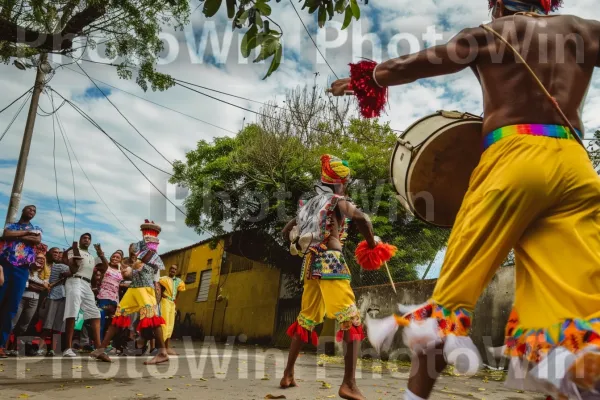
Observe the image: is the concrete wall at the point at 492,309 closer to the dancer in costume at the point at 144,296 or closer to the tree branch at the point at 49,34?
the dancer in costume at the point at 144,296

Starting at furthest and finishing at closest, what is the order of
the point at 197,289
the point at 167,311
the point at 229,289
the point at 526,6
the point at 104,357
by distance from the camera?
the point at 197,289
the point at 229,289
the point at 167,311
the point at 104,357
the point at 526,6

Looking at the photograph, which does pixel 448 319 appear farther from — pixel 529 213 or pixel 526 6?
pixel 526 6

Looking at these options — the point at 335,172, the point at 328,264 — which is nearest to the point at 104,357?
the point at 328,264

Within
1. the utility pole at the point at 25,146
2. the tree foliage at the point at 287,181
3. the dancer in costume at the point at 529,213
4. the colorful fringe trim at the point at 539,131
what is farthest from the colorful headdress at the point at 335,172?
the utility pole at the point at 25,146

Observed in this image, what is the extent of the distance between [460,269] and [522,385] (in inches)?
17.8

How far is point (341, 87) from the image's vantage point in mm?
2500

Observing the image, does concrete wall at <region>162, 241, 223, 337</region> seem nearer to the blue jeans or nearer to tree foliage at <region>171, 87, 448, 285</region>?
tree foliage at <region>171, 87, 448, 285</region>

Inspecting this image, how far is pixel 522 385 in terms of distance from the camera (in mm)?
1805

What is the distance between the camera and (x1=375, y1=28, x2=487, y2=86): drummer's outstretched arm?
207 cm

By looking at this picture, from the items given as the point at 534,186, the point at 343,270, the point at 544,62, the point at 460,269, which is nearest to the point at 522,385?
the point at 460,269

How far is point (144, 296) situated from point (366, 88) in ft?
16.8

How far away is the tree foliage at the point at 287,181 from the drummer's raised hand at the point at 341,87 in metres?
Answer: 9.68

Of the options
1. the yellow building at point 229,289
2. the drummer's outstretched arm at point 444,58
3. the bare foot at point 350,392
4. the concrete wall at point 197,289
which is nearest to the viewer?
the drummer's outstretched arm at point 444,58

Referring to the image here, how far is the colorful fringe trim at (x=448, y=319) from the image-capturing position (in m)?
1.82
